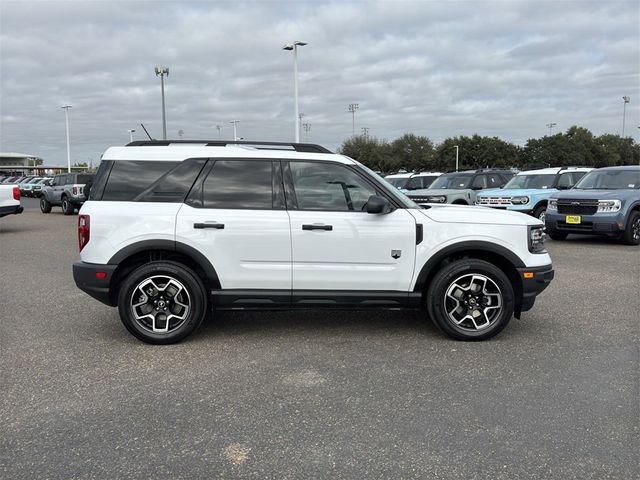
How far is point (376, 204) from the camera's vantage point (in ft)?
16.4

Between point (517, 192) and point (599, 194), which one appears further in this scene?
point (517, 192)

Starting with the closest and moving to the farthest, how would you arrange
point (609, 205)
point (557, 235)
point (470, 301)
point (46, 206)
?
point (470, 301) < point (609, 205) < point (557, 235) < point (46, 206)

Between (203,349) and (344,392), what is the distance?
1594 mm

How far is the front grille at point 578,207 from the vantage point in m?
11.8

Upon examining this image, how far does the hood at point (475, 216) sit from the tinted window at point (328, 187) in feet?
2.04

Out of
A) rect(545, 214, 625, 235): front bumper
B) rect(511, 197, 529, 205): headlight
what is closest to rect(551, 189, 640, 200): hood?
rect(545, 214, 625, 235): front bumper

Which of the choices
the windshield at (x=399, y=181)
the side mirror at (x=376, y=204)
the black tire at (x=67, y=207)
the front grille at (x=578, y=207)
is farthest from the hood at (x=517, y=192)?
the black tire at (x=67, y=207)

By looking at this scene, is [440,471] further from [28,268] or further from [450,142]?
[450,142]

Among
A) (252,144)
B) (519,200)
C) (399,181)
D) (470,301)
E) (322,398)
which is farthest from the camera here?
(399,181)

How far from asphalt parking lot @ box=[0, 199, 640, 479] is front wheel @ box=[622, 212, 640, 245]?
6.10 m

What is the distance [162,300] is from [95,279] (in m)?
0.64

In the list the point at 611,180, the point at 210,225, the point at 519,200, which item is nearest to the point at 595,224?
the point at 611,180

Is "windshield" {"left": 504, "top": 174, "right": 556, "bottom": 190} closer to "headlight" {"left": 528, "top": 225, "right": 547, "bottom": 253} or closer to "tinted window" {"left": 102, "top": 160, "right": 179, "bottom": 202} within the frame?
"headlight" {"left": 528, "top": 225, "right": 547, "bottom": 253}

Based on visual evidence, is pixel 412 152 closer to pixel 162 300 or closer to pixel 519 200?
pixel 519 200
